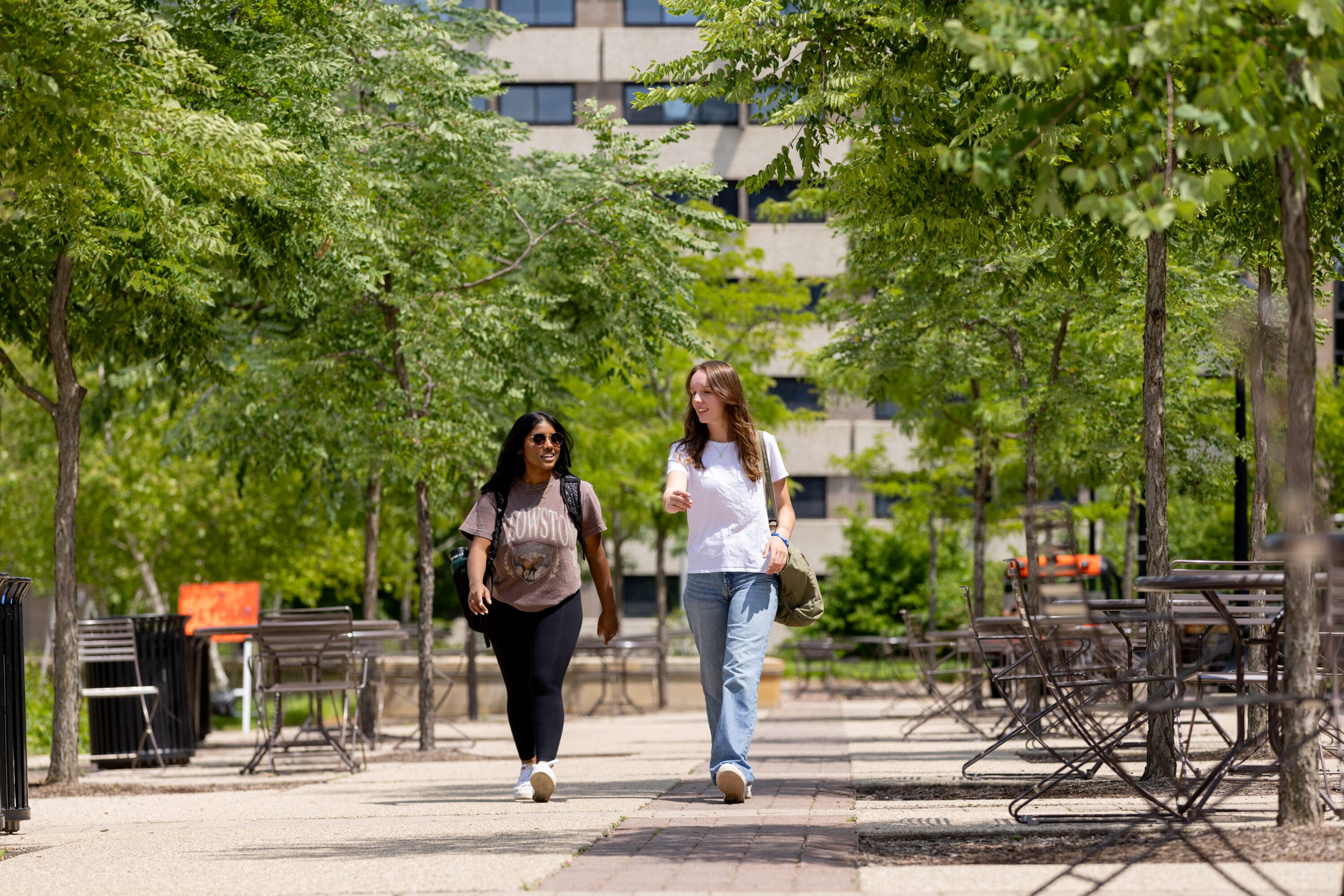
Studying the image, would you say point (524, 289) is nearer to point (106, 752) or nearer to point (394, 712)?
point (106, 752)

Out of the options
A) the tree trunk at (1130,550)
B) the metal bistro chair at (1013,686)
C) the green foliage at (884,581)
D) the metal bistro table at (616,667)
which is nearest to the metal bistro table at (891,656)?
the green foliage at (884,581)

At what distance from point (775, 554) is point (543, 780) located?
1760 mm

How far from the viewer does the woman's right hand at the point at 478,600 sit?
7.99 metres

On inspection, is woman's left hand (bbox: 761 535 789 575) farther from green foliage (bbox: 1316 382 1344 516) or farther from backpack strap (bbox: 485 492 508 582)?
green foliage (bbox: 1316 382 1344 516)

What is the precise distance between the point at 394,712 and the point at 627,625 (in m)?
25.5

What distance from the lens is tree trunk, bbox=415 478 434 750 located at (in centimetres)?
1344

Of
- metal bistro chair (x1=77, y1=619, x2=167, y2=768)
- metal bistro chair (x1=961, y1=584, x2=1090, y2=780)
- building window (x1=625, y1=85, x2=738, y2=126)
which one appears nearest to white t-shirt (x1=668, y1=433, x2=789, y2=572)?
metal bistro chair (x1=961, y1=584, x2=1090, y2=780)

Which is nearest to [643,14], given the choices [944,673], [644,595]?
[644,595]

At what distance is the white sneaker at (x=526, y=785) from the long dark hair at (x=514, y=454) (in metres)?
1.43

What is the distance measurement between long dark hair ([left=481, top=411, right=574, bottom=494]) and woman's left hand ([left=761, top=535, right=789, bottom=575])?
1.42m

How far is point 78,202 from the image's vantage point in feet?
28.5

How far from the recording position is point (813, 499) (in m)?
46.9

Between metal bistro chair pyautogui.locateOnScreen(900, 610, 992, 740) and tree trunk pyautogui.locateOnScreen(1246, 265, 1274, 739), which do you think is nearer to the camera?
tree trunk pyautogui.locateOnScreen(1246, 265, 1274, 739)

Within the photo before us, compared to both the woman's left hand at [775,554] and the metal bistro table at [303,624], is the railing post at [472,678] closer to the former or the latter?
the metal bistro table at [303,624]
